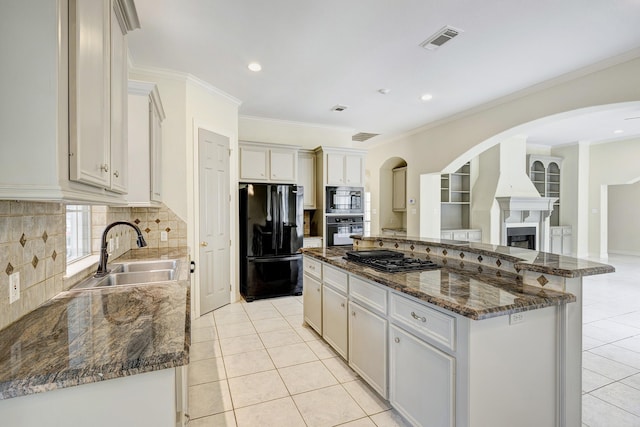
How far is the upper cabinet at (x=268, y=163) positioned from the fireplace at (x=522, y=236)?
4963 millimetres

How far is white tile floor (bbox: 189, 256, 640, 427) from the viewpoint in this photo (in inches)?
79.5

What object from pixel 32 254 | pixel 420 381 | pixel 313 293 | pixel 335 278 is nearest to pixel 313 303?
pixel 313 293

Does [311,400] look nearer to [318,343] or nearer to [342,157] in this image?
[318,343]

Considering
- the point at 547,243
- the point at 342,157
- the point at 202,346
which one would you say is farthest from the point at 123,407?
the point at 547,243

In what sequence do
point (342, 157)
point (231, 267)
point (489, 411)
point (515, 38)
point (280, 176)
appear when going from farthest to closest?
point (342, 157), point (280, 176), point (231, 267), point (515, 38), point (489, 411)

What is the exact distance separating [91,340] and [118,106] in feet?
3.55

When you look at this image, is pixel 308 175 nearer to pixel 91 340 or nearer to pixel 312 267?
pixel 312 267

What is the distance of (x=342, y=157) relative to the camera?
5.52 m

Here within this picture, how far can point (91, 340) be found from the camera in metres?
1.10

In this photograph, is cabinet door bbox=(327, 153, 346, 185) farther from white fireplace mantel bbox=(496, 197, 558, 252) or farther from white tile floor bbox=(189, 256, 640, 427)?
white fireplace mantel bbox=(496, 197, 558, 252)

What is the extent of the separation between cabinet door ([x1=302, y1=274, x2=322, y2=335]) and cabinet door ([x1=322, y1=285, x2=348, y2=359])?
10 centimetres

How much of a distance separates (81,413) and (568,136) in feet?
29.8

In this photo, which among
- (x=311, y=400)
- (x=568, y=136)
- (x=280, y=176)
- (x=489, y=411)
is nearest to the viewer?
(x=489, y=411)

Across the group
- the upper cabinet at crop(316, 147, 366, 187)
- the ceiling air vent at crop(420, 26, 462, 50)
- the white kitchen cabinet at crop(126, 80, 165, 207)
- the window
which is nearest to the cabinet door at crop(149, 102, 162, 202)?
the white kitchen cabinet at crop(126, 80, 165, 207)
